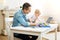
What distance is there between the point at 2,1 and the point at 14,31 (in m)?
2.14

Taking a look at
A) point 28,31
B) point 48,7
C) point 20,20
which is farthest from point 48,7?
point 28,31

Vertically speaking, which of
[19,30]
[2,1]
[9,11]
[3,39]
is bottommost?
[3,39]

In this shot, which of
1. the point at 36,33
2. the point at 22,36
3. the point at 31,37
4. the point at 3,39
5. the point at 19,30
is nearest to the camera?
the point at 36,33

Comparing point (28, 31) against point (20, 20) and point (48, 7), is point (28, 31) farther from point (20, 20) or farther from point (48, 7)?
point (48, 7)

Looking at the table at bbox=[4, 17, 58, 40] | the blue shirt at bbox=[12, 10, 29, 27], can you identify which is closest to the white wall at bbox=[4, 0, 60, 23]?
the blue shirt at bbox=[12, 10, 29, 27]

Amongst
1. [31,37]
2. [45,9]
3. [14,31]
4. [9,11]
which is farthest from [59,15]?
[14,31]

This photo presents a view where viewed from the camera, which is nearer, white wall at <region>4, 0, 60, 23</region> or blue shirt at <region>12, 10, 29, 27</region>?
blue shirt at <region>12, 10, 29, 27</region>

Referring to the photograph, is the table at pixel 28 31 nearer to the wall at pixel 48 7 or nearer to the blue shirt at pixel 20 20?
the blue shirt at pixel 20 20

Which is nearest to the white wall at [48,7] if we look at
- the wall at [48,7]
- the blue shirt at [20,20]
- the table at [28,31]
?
the wall at [48,7]

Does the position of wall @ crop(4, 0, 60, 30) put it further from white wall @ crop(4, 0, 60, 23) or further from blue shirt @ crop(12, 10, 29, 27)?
blue shirt @ crop(12, 10, 29, 27)

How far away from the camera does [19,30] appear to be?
88.7 inches

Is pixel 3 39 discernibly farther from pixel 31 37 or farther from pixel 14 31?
pixel 14 31

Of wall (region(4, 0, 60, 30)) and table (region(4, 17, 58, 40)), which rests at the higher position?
wall (region(4, 0, 60, 30))

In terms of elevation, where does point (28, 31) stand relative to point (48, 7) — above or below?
below
